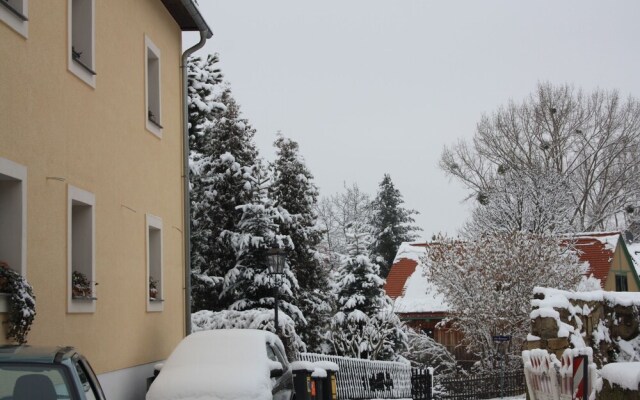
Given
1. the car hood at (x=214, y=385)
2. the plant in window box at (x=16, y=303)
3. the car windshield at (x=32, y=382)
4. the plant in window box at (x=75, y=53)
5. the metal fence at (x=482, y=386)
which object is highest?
the plant in window box at (x=75, y=53)

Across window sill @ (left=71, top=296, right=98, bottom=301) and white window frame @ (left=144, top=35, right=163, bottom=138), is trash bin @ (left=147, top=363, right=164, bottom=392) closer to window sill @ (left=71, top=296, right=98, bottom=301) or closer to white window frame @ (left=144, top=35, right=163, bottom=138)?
window sill @ (left=71, top=296, right=98, bottom=301)

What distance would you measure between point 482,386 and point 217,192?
398 inches

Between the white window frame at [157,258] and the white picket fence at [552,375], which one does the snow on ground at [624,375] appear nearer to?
the white picket fence at [552,375]

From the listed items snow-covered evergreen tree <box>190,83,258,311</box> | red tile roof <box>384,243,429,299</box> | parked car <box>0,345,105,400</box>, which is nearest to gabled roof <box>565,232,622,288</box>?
red tile roof <box>384,243,429,299</box>

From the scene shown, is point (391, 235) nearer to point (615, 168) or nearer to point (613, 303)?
point (615, 168)

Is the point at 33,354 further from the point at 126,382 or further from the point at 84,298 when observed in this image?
the point at 126,382

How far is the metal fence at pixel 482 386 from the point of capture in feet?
92.5

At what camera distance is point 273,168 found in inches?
1308

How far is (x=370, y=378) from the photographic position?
85.2ft

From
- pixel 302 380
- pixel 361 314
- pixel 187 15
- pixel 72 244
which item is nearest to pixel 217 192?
pixel 361 314

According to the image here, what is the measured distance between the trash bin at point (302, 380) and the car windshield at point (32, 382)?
328 inches

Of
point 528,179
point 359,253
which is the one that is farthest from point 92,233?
point 528,179

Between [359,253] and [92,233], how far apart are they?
63.2ft

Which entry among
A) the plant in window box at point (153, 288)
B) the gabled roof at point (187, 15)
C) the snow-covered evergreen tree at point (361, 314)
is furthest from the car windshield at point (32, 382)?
the snow-covered evergreen tree at point (361, 314)
